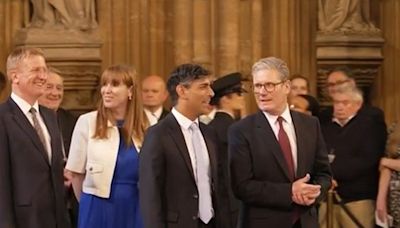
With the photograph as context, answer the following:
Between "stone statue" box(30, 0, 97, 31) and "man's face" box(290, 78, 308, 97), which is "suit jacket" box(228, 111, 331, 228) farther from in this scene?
"stone statue" box(30, 0, 97, 31)

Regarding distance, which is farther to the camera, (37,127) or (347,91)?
(347,91)

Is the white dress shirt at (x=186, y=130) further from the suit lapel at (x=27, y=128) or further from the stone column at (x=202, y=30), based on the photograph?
the stone column at (x=202, y=30)

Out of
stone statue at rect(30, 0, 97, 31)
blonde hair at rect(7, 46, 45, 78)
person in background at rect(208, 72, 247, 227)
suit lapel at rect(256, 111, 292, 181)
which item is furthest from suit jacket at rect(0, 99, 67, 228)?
stone statue at rect(30, 0, 97, 31)

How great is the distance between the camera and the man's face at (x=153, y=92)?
8797 mm

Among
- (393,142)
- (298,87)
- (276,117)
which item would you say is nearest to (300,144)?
(276,117)

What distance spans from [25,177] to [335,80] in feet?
10.8

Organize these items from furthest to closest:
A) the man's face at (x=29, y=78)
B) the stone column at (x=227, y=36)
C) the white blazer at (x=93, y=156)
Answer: the stone column at (x=227, y=36), the white blazer at (x=93, y=156), the man's face at (x=29, y=78)

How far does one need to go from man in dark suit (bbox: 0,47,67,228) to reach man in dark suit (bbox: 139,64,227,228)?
0.46m

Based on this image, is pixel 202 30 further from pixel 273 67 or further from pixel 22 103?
pixel 22 103

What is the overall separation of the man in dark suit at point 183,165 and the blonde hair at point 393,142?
1928 mm

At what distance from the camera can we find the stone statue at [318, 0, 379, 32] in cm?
977

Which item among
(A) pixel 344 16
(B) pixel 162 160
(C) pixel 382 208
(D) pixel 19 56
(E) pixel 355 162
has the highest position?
(A) pixel 344 16

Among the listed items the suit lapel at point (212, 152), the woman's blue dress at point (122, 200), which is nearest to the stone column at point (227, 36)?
the woman's blue dress at point (122, 200)

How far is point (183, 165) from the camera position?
19.1ft
